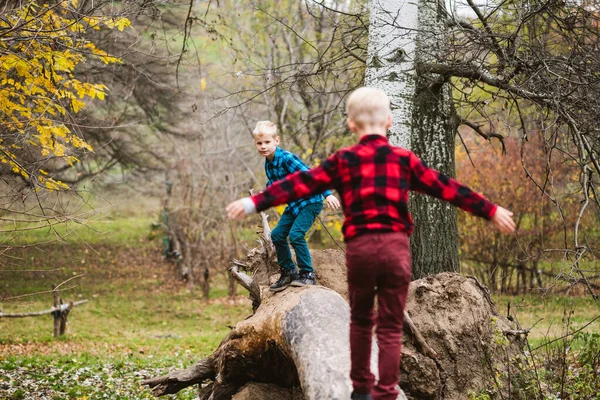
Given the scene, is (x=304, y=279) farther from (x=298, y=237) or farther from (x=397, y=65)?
(x=397, y=65)

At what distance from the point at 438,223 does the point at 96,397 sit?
15.3ft

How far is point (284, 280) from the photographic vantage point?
5.52 meters

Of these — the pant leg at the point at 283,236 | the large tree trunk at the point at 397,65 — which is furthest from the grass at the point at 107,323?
the large tree trunk at the point at 397,65

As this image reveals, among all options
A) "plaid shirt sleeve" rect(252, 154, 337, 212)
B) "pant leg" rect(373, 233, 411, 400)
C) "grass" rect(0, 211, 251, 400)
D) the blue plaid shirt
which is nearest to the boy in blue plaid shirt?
the blue plaid shirt

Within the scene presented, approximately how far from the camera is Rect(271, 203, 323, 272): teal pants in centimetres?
534

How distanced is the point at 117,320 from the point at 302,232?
43.5ft

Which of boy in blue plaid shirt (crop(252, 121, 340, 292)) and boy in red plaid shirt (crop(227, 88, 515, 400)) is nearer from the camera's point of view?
boy in red plaid shirt (crop(227, 88, 515, 400))

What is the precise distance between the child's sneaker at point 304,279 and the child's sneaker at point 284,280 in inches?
2.6

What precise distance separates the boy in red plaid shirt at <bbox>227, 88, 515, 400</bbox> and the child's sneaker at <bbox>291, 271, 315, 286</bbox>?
1.96 m

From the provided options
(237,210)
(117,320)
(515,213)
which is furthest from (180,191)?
(237,210)

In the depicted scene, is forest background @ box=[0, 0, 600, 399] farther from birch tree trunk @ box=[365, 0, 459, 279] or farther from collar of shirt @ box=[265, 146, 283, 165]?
collar of shirt @ box=[265, 146, 283, 165]

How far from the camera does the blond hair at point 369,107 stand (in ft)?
10.8

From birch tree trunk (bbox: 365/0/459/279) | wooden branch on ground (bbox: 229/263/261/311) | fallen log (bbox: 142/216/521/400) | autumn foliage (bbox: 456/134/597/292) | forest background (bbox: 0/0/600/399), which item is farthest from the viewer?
autumn foliage (bbox: 456/134/597/292)

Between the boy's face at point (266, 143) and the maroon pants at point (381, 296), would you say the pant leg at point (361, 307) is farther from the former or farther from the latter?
the boy's face at point (266, 143)
